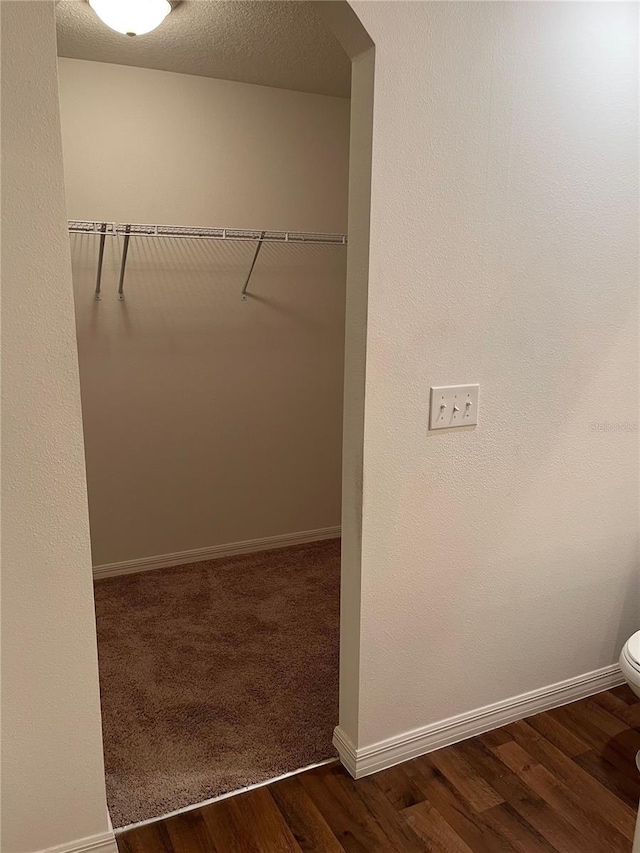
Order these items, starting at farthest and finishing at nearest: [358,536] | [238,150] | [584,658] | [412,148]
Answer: [238,150] → [584,658] → [358,536] → [412,148]

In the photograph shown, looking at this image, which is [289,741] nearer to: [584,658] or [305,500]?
[584,658]

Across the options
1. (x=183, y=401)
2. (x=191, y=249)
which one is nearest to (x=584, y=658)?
(x=183, y=401)

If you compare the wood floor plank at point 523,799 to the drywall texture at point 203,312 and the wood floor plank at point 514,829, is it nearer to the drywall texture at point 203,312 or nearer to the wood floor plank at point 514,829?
the wood floor plank at point 514,829

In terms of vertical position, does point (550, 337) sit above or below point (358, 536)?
above

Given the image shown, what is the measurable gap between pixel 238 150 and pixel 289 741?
2506 mm

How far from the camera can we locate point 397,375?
1.78 meters

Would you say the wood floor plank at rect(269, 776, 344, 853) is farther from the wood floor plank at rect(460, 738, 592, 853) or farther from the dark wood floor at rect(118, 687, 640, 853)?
the wood floor plank at rect(460, 738, 592, 853)

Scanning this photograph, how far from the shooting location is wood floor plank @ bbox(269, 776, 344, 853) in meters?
1.74

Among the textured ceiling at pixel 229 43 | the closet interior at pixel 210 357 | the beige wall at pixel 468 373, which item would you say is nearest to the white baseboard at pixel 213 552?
the closet interior at pixel 210 357

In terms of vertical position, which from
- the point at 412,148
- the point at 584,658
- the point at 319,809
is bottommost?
the point at 319,809

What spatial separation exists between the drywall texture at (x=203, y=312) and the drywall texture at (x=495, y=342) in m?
1.62

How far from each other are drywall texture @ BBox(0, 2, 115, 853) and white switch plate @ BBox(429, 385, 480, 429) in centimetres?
92

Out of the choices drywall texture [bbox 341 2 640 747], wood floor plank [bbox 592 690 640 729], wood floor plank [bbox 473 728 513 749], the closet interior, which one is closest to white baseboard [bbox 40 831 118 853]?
the closet interior

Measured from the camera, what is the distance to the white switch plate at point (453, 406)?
1.85 metres
